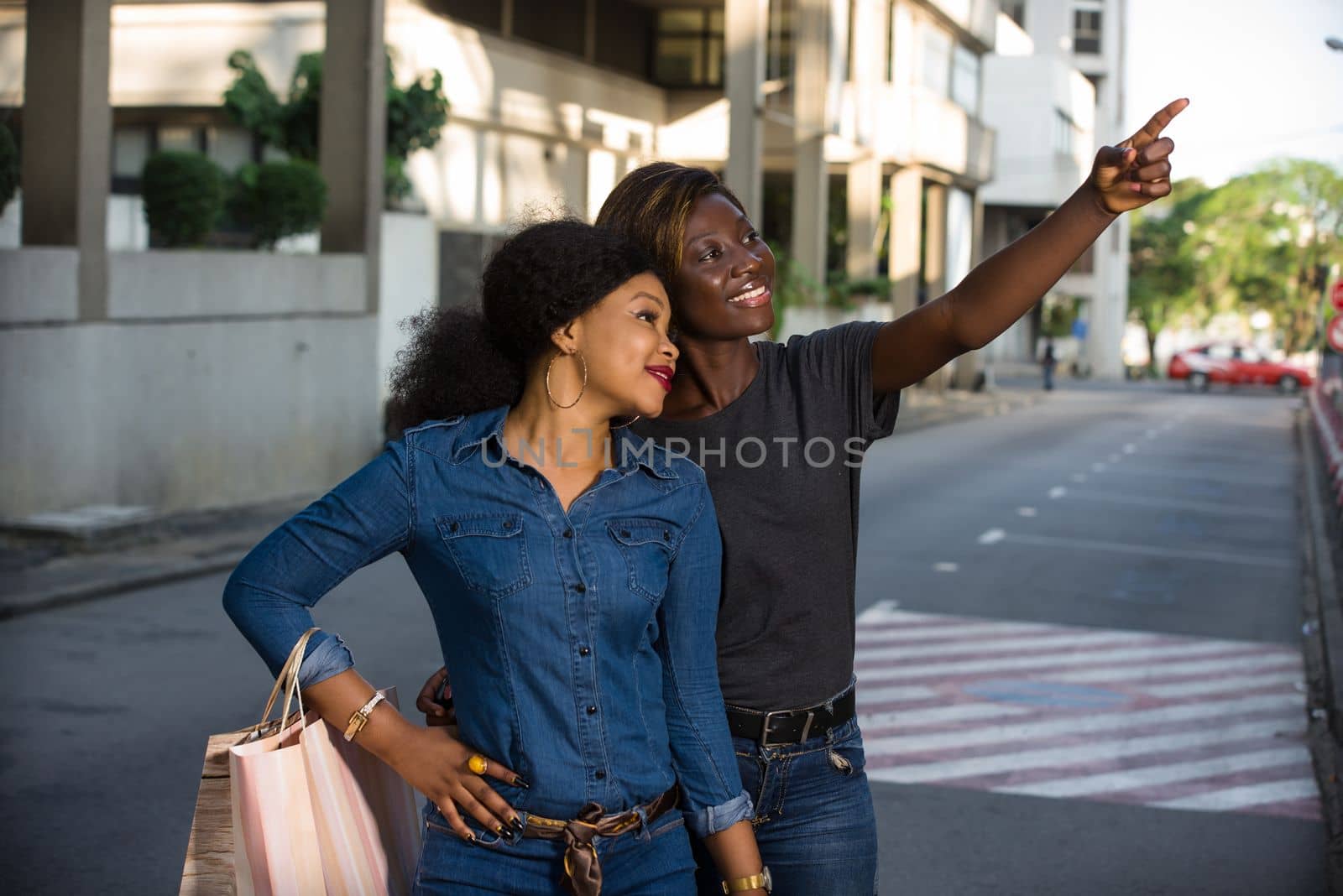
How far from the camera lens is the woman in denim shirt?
2635 millimetres

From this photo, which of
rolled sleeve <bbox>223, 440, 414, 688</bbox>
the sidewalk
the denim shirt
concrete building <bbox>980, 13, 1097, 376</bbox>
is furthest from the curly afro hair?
concrete building <bbox>980, 13, 1097, 376</bbox>

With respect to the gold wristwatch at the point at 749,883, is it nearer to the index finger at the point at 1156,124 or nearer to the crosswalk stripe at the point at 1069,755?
the index finger at the point at 1156,124

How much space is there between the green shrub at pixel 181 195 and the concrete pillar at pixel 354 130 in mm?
2626

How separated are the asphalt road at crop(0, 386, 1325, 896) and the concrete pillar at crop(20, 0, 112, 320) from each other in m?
4.11

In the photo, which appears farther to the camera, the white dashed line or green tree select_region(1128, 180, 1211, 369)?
green tree select_region(1128, 180, 1211, 369)

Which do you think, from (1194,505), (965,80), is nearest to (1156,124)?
(1194,505)

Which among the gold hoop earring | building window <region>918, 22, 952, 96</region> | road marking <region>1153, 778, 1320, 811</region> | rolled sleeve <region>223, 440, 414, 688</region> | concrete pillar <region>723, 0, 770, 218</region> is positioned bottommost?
road marking <region>1153, 778, 1320, 811</region>

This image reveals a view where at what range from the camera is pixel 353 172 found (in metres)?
18.1

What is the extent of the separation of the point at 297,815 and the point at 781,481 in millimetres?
1080

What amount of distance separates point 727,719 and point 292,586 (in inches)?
34.3

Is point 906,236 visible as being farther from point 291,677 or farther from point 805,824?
point 291,677

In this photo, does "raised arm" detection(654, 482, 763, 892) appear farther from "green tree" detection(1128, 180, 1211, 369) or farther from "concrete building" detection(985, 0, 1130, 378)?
"green tree" detection(1128, 180, 1211, 369)

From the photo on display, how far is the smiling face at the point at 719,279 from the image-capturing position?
3.09m

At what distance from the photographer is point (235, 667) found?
8.85 meters
